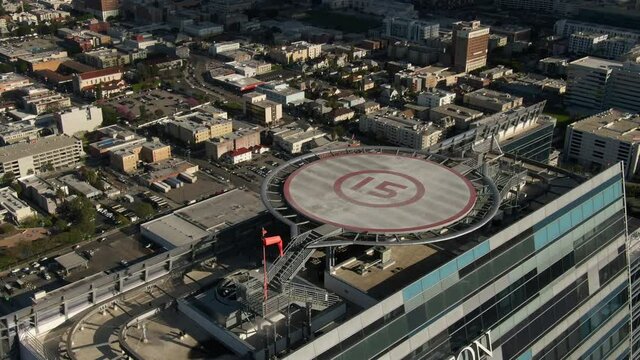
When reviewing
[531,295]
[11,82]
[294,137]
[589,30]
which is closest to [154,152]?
[294,137]

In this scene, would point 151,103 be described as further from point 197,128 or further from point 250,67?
point 250,67

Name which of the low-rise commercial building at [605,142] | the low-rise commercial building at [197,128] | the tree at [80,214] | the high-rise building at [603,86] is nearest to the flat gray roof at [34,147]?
the tree at [80,214]

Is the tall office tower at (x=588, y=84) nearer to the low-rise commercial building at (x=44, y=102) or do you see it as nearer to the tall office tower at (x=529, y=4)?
the tall office tower at (x=529, y=4)

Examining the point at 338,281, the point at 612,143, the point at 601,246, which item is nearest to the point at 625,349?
the point at 601,246

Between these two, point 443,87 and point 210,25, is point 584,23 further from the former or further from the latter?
point 210,25

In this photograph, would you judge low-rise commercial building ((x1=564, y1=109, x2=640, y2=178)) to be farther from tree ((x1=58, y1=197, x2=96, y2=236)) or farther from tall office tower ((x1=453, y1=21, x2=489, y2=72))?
tree ((x1=58, y1=197, x2=96, y2=236))

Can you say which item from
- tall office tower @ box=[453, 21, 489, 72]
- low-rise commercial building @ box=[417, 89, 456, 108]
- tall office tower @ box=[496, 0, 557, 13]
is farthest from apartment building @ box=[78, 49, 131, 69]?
tall office tower @ box=[496, 0, 557, 13]

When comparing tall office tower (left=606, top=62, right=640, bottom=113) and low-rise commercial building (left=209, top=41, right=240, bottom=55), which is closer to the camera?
tall office tower (left=606, top=62, right=640, bottom=113)
